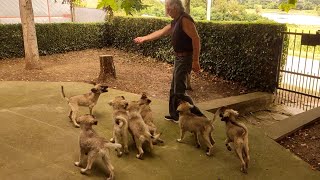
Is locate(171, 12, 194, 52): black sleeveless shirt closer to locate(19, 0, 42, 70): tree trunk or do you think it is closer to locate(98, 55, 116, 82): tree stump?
locate(98, 55, 116, 82): tree stump

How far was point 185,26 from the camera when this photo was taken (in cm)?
547

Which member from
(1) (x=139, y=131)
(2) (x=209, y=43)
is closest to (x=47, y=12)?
(2) (x=209, y=43)

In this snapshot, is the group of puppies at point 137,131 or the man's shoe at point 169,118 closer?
the group of puppies at point 137,131

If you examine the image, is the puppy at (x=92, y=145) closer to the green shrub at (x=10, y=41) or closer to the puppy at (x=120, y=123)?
the puppy at (x=120, y=123)


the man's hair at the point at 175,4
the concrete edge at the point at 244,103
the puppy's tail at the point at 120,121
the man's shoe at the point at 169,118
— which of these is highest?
the man's hair at the point at 175,4

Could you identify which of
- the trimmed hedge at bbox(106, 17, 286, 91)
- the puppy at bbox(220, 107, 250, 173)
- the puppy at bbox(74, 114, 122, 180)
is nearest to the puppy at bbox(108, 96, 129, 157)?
the puppy at bbox(74, 114, 122, 180)

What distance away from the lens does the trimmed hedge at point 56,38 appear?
13.3 meters

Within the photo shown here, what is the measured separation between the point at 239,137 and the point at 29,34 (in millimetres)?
9335

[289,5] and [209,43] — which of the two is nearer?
[289,5]

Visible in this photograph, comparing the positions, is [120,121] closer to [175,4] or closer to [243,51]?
[175,4]

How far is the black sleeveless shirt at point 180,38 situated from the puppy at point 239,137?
1.51 metres

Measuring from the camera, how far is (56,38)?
1502 cm

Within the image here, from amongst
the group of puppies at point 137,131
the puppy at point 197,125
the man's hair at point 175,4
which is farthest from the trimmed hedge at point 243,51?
the puppy at point 197,125

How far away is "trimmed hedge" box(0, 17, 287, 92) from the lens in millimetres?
9695
